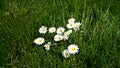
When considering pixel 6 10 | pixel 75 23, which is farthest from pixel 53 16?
pixel 6 10

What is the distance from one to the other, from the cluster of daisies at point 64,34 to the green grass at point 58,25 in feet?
0.15

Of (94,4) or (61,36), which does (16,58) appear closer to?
(61,36)

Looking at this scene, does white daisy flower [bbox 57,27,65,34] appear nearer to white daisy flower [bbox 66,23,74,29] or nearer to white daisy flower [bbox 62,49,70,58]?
white daisy flower [bbox 66,23,74,29]

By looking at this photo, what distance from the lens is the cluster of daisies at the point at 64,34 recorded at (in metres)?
2.71

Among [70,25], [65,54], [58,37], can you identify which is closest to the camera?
[65,54]

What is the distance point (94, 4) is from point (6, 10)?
36.8 inches

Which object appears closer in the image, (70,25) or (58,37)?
(58,37)

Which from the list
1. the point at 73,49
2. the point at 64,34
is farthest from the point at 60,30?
the point at 73,49

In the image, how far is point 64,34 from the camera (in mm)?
2893

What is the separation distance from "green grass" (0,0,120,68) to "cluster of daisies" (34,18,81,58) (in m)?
0.04

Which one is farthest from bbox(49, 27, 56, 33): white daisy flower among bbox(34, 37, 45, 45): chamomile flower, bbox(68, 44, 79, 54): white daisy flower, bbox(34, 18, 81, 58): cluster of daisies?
bbox(68, 44, 79, 54): white daisy flower

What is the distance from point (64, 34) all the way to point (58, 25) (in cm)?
21

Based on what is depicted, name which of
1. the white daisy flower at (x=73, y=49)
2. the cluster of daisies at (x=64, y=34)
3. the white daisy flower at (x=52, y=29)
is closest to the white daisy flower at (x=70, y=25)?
the cluster of daisies at (x=64, y=34)

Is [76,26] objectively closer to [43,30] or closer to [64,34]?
[64,34]
